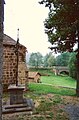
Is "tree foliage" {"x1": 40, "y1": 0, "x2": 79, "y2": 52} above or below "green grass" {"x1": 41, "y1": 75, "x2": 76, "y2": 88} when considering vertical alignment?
above

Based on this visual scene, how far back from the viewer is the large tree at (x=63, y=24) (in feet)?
55.5

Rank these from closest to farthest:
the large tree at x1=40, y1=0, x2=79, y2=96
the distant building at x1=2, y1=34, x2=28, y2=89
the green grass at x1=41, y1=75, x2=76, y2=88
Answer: the large tree at x1=40, y1=0, x2=79, y2=96
the distant building at x1=2, y1=34, x2=28, y2=89
the green grass at x1=41, y1=75, x2=76, y2=88

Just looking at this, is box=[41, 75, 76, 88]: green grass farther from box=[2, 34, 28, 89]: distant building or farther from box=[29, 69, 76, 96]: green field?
box=[2, 34, 28, 89]: distant building

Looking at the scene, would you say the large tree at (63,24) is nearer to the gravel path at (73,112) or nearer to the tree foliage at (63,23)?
the tree foliage at (63,23)

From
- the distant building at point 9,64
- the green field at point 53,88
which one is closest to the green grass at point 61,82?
the green field at point 53,88

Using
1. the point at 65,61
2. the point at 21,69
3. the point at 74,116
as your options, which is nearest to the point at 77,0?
the point at 21,69

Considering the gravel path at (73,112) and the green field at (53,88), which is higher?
the green field at (53,88)

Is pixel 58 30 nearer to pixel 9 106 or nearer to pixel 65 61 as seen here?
pixel 9 106

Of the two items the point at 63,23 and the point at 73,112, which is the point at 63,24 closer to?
the point at 63,23

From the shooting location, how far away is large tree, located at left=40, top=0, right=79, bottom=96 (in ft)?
55.5

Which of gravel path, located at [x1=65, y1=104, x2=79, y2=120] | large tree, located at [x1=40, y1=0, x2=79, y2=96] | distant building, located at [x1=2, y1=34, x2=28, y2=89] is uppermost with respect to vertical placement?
large tree, located at [x1=40, y1=0, x2=79, y2=96]

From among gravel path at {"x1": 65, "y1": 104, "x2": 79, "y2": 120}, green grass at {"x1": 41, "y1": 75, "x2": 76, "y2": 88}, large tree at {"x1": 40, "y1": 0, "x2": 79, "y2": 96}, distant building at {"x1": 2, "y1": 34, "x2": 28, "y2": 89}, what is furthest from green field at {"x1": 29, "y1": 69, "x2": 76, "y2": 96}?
gravel path at {"x1": 65, "y1": 104, "x2": 79, "y2": 120}

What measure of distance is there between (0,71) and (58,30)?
41.7 feet

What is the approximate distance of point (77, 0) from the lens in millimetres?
16656
